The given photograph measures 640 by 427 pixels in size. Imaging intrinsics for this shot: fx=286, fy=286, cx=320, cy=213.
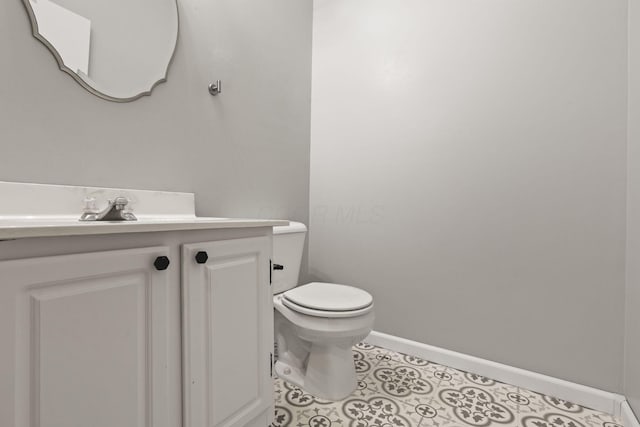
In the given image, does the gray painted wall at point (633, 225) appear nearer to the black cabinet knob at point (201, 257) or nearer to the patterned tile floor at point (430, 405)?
the patterned tile floor at point (430, 405)

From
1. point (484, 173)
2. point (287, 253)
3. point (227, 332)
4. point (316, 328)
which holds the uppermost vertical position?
point (484, 173)

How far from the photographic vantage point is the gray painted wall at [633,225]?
1020 millimetres

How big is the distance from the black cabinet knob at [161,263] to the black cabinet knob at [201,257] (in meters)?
0.08

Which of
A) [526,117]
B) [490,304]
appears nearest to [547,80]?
[526,117]

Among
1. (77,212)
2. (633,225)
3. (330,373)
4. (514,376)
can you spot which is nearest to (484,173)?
(633,225)

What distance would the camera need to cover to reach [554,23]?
4.04 feet

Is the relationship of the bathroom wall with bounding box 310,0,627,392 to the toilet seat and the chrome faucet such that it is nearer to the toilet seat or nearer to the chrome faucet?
the toilet seat

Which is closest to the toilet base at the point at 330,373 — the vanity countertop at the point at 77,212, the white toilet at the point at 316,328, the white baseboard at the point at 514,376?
the white toilet at the point at 316,328

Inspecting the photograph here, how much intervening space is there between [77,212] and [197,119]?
58 cm

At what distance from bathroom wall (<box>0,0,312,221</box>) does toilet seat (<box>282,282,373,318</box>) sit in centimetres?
51

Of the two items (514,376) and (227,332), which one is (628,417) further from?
(227,332)

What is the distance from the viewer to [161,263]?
2.12ft

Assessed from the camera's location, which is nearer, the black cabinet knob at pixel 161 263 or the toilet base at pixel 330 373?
the black cabinet knob at pixel 161 263

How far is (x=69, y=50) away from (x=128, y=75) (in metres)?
0.16
